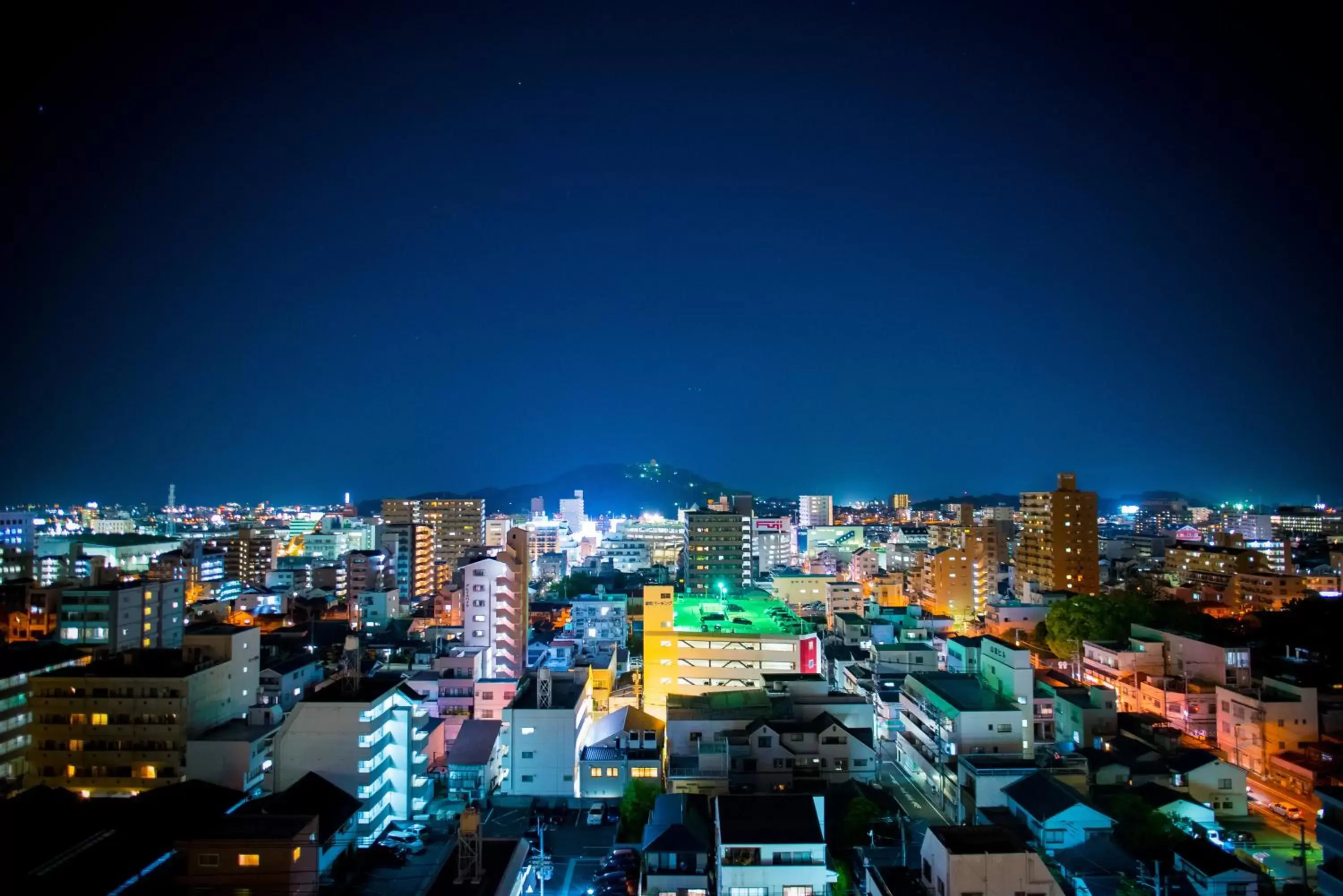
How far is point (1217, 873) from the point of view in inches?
333

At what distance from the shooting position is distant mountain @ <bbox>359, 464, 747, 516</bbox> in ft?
325

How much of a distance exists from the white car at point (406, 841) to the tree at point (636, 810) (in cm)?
271

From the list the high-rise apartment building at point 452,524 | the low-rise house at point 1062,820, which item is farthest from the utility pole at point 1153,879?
the high-rise apartment building at point 452,524

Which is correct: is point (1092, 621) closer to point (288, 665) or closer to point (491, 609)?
point (491, 609)

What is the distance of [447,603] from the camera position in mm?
26562

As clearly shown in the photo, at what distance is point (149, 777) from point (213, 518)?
251ft

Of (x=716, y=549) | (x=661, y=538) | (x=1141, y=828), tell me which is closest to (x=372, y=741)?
(x=1141, y=828)

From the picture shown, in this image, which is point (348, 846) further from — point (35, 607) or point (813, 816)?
point (35, 607)

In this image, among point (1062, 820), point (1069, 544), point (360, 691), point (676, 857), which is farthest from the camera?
point (1069, 544)

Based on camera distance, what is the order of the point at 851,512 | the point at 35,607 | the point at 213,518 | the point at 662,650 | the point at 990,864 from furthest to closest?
the point at 851,512
the point at 213,518
the point at 35,607
the point at 662,650
the point at 990,864

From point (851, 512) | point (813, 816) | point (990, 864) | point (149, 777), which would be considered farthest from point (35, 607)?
point (851, 512)

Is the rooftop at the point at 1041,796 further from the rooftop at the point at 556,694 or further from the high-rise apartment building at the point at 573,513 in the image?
the high-rise apartment building at the point at 573,513

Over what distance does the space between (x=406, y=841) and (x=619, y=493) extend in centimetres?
10127

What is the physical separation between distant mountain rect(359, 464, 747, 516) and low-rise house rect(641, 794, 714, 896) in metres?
77.7
